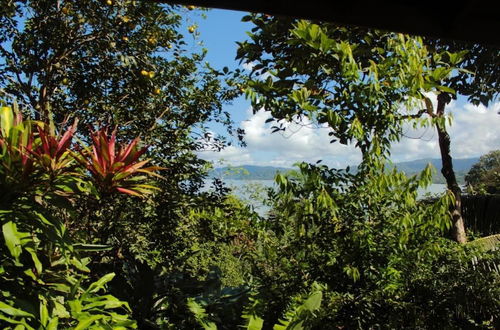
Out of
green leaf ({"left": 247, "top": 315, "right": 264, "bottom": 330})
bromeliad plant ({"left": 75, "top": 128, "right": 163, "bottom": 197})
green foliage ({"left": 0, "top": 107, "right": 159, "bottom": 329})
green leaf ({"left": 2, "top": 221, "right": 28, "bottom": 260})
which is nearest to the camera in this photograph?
green leaf ({"left": 2, "top": 221, "right": 28, "bottom": 260})

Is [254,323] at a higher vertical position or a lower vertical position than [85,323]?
lower

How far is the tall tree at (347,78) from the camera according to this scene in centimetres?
279

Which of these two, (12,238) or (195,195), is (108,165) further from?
(195,195)

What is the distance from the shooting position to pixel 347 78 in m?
2.84

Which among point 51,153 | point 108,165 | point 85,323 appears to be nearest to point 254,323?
point 85,323

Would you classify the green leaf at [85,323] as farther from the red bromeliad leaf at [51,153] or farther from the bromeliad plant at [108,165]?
the red bromeliad leaf at [51,153]

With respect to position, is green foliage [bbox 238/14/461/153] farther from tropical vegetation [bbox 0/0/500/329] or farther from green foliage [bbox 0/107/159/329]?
green foliage [bbox 0/107/159/329]

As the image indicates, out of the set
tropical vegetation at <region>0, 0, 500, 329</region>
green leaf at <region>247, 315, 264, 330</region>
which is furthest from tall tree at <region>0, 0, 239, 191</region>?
green leaf at <region>247, 315, 264, 330</region>

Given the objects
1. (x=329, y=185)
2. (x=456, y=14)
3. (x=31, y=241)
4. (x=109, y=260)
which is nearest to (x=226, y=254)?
(x=109, y=260)

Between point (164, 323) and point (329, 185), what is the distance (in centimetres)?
209

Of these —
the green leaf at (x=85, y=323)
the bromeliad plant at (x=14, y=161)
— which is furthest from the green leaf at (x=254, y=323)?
the bromeliad plant at (x=14, y=161)

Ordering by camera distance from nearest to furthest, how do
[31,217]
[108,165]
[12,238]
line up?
[12,238]
[31,217]
[108,165]

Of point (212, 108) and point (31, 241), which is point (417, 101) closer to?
point (212, 108)

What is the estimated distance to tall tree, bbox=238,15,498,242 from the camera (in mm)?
2785
